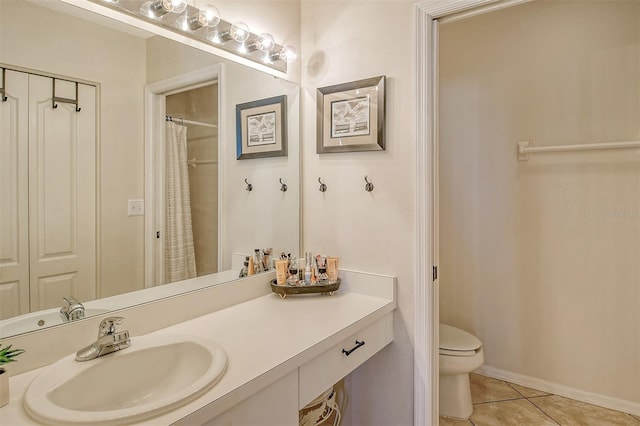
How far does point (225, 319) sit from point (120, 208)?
54cm

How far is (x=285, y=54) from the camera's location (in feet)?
5.83

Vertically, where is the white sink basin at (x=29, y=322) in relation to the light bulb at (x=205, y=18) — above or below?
below

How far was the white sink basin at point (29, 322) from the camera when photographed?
984 millimetres

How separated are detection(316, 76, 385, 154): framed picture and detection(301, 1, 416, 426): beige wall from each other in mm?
37

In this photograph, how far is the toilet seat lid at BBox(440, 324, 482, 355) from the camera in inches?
80.7

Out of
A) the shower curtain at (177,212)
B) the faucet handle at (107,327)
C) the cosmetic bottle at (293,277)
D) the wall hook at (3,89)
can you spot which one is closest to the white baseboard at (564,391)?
the cosmetic bottle at (293,277)

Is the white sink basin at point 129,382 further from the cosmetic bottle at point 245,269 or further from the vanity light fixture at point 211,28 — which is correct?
the vanity light fixture at point 211,28

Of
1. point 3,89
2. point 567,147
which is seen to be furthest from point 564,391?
point 3,89

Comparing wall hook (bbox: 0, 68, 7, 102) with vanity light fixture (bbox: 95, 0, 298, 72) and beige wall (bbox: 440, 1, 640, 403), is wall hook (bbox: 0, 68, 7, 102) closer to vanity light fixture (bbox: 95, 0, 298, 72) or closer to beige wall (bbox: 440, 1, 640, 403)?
vanity light fixture (bbox: 95, 0, 298, 72)

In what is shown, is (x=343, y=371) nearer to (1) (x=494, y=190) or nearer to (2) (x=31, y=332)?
(2) (x=31, y=332)

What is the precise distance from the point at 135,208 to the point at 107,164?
17 cm

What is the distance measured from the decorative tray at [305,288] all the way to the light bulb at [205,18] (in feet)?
3.59

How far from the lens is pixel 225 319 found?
1.40 meters

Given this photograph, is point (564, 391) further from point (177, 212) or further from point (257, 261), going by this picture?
point (177, 212)
